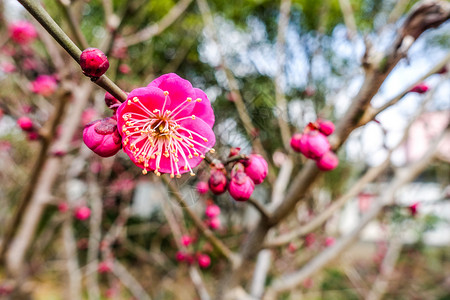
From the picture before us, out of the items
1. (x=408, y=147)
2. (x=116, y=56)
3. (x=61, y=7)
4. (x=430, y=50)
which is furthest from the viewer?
(x=430, y=50)

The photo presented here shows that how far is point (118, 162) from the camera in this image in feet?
13.1

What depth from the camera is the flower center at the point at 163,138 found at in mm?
894

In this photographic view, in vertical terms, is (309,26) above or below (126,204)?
above

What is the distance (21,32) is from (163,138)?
2.49 metres

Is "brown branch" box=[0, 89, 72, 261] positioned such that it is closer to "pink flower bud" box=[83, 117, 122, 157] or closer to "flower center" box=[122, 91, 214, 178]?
"flower center" box=[122, 91, 214, 178]

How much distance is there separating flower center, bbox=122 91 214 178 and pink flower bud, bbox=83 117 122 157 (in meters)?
0.07

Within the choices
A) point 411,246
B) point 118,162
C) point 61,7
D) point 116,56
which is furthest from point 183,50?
point 411,246

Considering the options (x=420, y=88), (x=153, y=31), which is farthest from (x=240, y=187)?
(x=153, y=31)

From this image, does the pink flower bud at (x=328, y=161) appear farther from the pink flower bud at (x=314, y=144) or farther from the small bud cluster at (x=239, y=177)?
the small bud cluster at (x=239, y=177)

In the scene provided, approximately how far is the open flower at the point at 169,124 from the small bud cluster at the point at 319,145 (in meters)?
0.34

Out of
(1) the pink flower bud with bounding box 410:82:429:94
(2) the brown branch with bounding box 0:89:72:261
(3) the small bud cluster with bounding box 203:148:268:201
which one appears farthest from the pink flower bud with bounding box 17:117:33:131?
(1) the pink flower bud with bounding box 410:82:429:94

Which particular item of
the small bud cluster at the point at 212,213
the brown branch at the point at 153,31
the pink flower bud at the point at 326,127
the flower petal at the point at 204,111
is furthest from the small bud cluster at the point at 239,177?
the brown branch at the point at 153,31

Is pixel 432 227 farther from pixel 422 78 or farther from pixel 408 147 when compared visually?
pixel 422 78

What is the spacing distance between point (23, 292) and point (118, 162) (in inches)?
66.7
